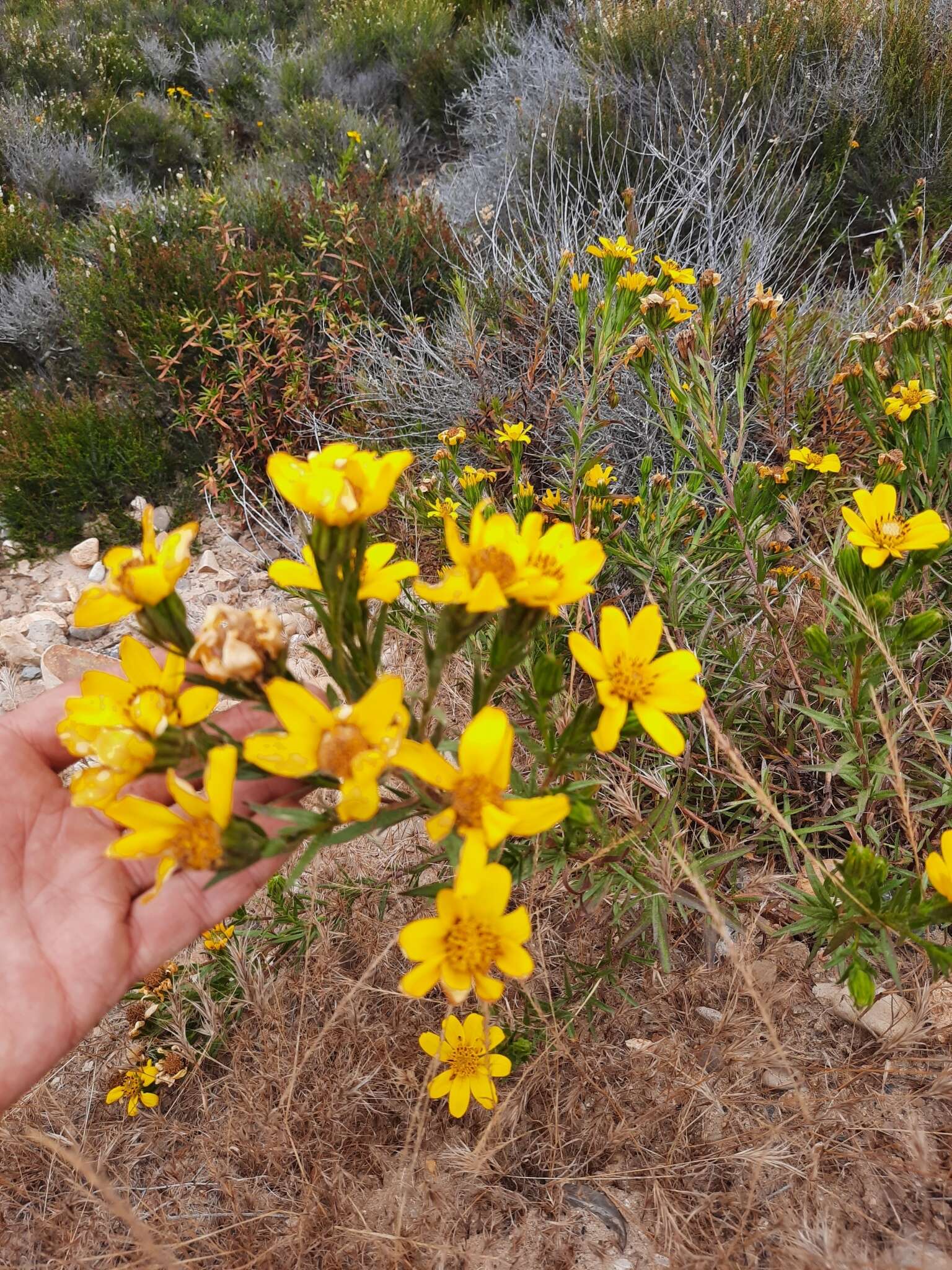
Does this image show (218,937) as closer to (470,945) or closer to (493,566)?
(470,945)

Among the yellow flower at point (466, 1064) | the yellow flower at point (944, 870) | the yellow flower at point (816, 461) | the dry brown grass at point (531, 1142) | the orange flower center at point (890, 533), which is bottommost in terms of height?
the dry brown grass at point (531, 1142)

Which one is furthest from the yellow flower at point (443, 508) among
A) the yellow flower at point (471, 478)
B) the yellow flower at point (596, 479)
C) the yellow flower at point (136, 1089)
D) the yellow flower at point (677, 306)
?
the yellow flower at point (136, 1089)

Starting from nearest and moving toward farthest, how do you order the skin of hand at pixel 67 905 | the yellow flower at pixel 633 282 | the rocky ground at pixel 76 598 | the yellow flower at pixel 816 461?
the skin of hand at pixel 67 905 → the yellow flower at pixel 633 282 → the yellow flower at pixel 816 461 → the rocky ground at pixel 76 598

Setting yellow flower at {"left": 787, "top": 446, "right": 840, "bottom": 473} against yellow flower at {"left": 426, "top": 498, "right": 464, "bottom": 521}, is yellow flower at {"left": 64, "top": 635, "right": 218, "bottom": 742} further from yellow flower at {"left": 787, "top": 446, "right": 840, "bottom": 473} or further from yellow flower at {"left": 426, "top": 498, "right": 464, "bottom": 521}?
yellow flower at {"left": 787, "top": 446, "right": 840, "bottom": 473}

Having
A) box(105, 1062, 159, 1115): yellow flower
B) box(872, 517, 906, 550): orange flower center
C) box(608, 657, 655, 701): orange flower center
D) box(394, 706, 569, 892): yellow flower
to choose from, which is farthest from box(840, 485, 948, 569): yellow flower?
box(105, 1062, 159, 1115): yellow flower

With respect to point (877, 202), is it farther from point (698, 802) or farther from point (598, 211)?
point (698, 802)

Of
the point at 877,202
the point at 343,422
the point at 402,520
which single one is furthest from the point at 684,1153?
the point at 877,202

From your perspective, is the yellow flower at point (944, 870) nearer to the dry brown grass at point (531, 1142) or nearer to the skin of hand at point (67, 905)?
the dry brown grass at point (531, 1142)
